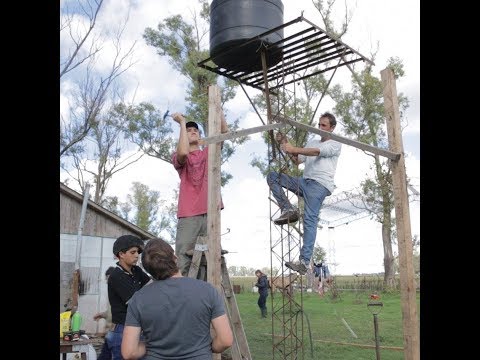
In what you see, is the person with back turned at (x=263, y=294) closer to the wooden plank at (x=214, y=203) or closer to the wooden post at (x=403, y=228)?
the wooden plank at (x=214, y=203)

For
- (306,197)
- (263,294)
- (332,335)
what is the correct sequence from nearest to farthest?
(306,197) < (332,335) < (263,294)

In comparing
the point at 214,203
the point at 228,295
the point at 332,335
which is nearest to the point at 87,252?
the point at 332,335

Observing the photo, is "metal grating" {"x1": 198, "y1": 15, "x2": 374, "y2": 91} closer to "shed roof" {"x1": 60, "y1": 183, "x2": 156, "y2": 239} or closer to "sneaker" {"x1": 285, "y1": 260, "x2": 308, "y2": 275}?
"sneaker" {"x1": 285, "y1": 260, "x2": 308, "y2": 275}

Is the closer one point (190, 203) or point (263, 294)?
point (190, 203)

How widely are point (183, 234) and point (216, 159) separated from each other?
90 cm

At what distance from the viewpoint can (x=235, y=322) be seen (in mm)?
5098

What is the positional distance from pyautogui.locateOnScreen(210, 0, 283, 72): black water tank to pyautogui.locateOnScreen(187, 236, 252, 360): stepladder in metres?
2.07

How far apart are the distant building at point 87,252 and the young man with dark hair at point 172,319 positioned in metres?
13.2

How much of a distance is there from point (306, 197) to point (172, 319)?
10.0 ft

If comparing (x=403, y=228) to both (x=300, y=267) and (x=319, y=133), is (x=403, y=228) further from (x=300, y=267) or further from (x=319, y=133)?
(x=300, y=267)

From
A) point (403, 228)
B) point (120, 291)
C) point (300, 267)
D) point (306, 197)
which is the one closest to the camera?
point (120, 291)

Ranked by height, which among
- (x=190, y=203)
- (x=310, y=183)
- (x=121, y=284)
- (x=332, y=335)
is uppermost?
(x=310, y=183)
